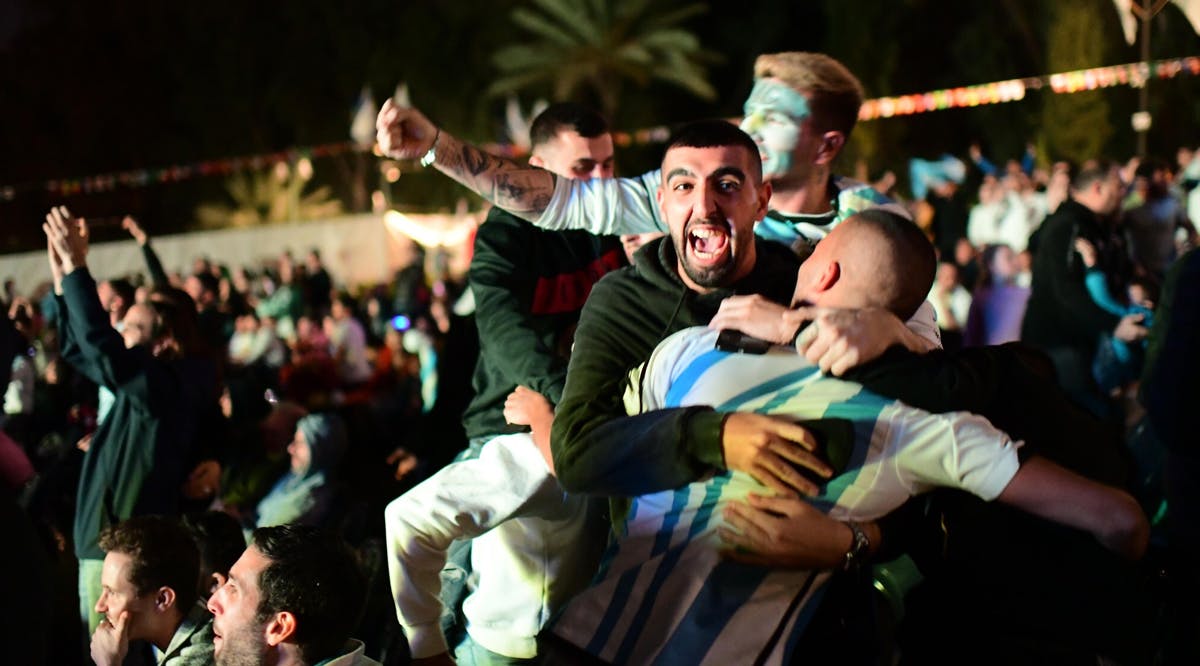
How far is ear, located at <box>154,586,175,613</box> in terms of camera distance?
403 cm

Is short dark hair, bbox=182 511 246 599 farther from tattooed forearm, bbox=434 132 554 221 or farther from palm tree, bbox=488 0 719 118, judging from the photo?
palm tree, bbox=488 0 719 118

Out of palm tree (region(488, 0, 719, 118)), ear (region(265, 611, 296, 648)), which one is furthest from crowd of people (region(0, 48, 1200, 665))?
palm tree (region(488, 0, 719, 118))

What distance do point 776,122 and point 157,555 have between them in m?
2.48

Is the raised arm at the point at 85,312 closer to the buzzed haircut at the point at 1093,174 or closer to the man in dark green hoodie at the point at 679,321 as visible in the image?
the man in dark green hoodie at the point at 679,321

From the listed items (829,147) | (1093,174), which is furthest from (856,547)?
(1093,174)

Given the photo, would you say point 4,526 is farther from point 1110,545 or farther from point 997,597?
point 1110,545

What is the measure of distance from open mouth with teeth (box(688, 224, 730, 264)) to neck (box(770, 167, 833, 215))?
3.45 feet

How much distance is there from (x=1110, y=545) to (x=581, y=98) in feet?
137

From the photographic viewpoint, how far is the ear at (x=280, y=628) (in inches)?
131

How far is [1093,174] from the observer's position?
6.78m

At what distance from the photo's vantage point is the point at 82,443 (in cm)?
621

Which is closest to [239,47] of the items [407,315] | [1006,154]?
[1006,154]

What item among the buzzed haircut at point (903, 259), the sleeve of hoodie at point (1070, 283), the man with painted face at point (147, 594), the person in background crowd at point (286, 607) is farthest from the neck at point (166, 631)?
the sleeve of hoodie at point (1070, 283)

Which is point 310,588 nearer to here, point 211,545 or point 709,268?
point 211,545
